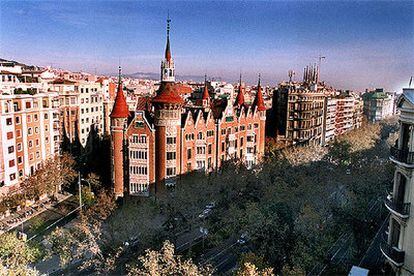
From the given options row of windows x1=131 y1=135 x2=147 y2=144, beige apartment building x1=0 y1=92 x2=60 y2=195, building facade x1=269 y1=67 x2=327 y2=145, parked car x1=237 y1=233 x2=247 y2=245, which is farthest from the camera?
building facade x1=269 y1=67 x2=327 y2=145

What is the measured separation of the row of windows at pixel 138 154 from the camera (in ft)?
96.2

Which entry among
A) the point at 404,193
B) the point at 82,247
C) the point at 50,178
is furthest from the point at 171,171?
the point at 404,193

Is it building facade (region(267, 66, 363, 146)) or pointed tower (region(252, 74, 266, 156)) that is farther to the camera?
building facade (region(267, 66, 363, 146))

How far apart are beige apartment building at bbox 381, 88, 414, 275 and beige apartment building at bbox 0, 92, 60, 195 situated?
91.6 feet

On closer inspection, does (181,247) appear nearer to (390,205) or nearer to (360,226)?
(360,226)

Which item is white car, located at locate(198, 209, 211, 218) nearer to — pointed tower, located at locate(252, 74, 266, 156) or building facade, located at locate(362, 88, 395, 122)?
pointed tower, located at locate(252, 74, 266, 156)

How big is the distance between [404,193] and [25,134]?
29.4m

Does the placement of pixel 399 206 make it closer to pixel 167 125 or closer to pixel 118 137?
pixel 167 125

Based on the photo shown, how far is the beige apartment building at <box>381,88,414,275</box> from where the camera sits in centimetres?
1233

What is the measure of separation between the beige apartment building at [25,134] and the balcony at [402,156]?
27845mm

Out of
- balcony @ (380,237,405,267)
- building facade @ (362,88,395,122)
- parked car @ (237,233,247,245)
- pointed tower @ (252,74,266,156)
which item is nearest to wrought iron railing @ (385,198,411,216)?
balcony @ (380,237,405,267)

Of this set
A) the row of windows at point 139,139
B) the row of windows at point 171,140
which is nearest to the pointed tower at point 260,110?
the row of windows at point 171,140

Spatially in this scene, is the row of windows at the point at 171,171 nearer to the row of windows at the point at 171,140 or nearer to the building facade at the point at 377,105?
the row of windows at the point at 171,140

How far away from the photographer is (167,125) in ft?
94.8
